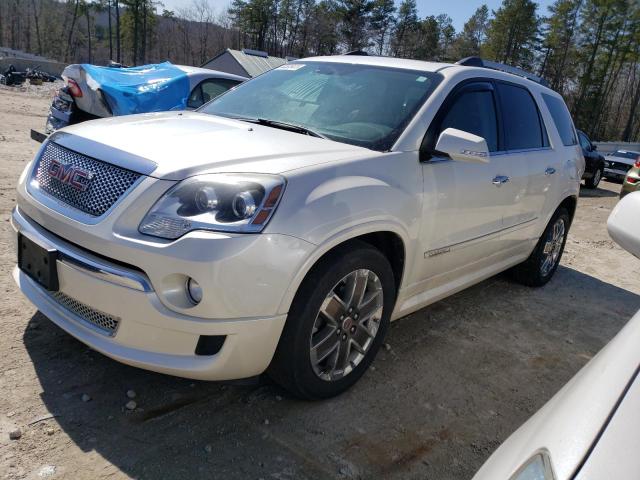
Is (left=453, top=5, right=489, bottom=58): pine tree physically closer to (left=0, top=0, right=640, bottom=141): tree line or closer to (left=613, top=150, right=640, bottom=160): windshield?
(left=0, top=0, right=640, bottom=141): tree line

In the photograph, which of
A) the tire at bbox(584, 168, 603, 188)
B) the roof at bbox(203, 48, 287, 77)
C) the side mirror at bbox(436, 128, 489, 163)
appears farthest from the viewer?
the roof at bbox(203, 48, 287, 77)

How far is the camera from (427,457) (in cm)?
250

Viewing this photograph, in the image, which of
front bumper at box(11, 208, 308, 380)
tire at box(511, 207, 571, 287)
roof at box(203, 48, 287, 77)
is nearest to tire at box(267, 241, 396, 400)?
front bumper at box(11, 208, 308, 380)

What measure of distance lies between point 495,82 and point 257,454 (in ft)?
10.2

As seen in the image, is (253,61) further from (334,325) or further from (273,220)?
(273,220)

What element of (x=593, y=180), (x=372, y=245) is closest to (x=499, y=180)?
(x=372, y=245)

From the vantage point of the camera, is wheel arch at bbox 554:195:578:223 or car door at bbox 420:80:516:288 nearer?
car door at bbox 420:80:516:288

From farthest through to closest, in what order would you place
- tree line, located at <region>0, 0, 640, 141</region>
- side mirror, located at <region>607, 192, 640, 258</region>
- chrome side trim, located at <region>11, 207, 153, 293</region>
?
tree line, located at <region>0, 0, 640, 141</region>, chrome side trim, located at <region>11, 207, 153, 293</region>, side mirror, located at <region>607, 192, 640, 258</region>

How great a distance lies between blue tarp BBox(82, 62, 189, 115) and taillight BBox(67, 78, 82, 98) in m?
0.20

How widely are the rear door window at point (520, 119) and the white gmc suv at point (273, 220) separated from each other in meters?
0.27

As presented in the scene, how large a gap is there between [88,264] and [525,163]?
10.6ft

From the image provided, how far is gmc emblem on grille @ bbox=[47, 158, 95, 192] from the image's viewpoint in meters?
2.41

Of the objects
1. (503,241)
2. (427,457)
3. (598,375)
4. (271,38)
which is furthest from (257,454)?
(271,38)

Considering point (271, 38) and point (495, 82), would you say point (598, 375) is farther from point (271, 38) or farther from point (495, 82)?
point (271, 38)
